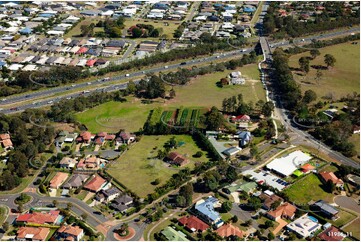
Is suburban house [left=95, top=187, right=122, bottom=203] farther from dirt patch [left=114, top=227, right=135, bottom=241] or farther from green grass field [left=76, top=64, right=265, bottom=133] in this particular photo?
green grass field [left=76, top=64, right=265, bottom=133]

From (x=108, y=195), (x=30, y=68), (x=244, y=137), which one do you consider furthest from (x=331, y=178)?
(x=30, y=68)

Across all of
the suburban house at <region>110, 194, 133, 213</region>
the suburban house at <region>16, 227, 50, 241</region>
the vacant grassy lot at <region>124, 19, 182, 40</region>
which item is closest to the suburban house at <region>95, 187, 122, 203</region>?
the suburban house at <region>110, 194, 133, 213</region>

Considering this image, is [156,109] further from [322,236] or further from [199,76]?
[322,236]

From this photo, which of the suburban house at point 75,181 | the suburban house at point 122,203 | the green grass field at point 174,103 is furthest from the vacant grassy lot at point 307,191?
the suburban house at point 75,181

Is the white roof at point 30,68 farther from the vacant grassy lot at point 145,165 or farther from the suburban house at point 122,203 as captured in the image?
the suburban house at point 122,203

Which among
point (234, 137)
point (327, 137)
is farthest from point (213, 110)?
point (327, 137)
